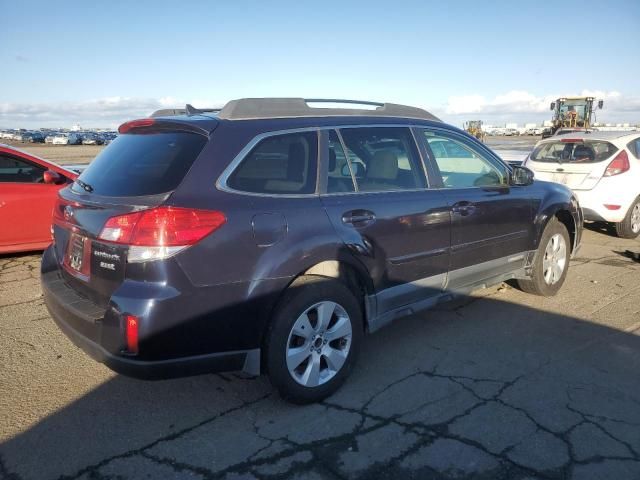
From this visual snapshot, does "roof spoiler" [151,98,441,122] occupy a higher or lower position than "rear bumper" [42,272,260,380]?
higher

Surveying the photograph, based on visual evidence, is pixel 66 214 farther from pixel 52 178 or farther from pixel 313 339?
A: pixel 52 178

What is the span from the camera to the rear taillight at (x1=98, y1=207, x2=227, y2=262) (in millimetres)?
2719

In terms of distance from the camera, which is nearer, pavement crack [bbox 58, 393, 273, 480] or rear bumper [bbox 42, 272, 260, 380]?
pavement crack [bbox 58, 393, 273, 480]

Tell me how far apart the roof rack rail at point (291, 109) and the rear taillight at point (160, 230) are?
2.48 feet

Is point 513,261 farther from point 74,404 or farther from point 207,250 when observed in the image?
point 74,404

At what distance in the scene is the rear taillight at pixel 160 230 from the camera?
2.72 meters

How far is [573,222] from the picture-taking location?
5578 mm

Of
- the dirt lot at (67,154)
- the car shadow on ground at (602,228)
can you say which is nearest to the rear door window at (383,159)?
the car shadow on ground at (602,228)

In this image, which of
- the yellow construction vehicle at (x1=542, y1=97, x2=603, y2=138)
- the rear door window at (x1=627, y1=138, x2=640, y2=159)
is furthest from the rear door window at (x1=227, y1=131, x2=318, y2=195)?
the yellow construction vehicle at (x1=542, y1=97, x2=603, y2=138)

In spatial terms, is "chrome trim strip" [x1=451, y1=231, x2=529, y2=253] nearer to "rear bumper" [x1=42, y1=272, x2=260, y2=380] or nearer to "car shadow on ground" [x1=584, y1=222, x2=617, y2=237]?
"rear bumper" [x1=42, y1=272, x2=260, y2=380]

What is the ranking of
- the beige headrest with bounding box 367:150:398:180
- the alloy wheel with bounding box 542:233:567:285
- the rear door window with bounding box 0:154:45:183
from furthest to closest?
1. the rear door window with bounding box 0:154:45:183
2. the alloy wheel with bounding box 542:233:567:285
3. the beige headrest with bounding box 367:150:398:180

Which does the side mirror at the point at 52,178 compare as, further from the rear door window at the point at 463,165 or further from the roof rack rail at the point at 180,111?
the rear door window at the point at 463,165

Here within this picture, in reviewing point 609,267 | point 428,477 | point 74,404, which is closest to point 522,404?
point 428,477

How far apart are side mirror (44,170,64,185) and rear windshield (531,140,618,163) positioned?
23.5ft
